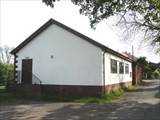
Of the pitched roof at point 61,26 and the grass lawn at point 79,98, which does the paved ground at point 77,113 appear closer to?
the grass lawn at point 79,98

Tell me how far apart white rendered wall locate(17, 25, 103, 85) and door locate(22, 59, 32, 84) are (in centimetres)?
45

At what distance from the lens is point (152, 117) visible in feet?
42.0

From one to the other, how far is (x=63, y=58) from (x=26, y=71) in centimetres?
406

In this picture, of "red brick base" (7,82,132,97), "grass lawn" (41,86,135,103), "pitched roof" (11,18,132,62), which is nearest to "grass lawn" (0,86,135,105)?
"grass lawn" (41,86,135,103)

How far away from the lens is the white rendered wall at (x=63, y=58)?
69.2 feet

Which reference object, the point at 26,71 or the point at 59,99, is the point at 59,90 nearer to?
the point at 59,99

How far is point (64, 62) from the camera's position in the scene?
22.3m

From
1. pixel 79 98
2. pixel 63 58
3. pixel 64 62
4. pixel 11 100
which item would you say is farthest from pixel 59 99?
pixel 63 58

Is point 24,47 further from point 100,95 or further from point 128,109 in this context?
point 128,109

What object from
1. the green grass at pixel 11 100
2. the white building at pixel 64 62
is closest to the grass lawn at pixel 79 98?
the white building at pixel 64 62

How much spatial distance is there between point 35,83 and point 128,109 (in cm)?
1007

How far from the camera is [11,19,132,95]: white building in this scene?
21016mm

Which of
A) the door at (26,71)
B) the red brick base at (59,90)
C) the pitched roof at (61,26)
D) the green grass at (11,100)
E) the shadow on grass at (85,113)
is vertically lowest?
the shadow on grass at (85,113)

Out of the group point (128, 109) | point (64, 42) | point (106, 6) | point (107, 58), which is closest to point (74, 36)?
point (64, 42)
